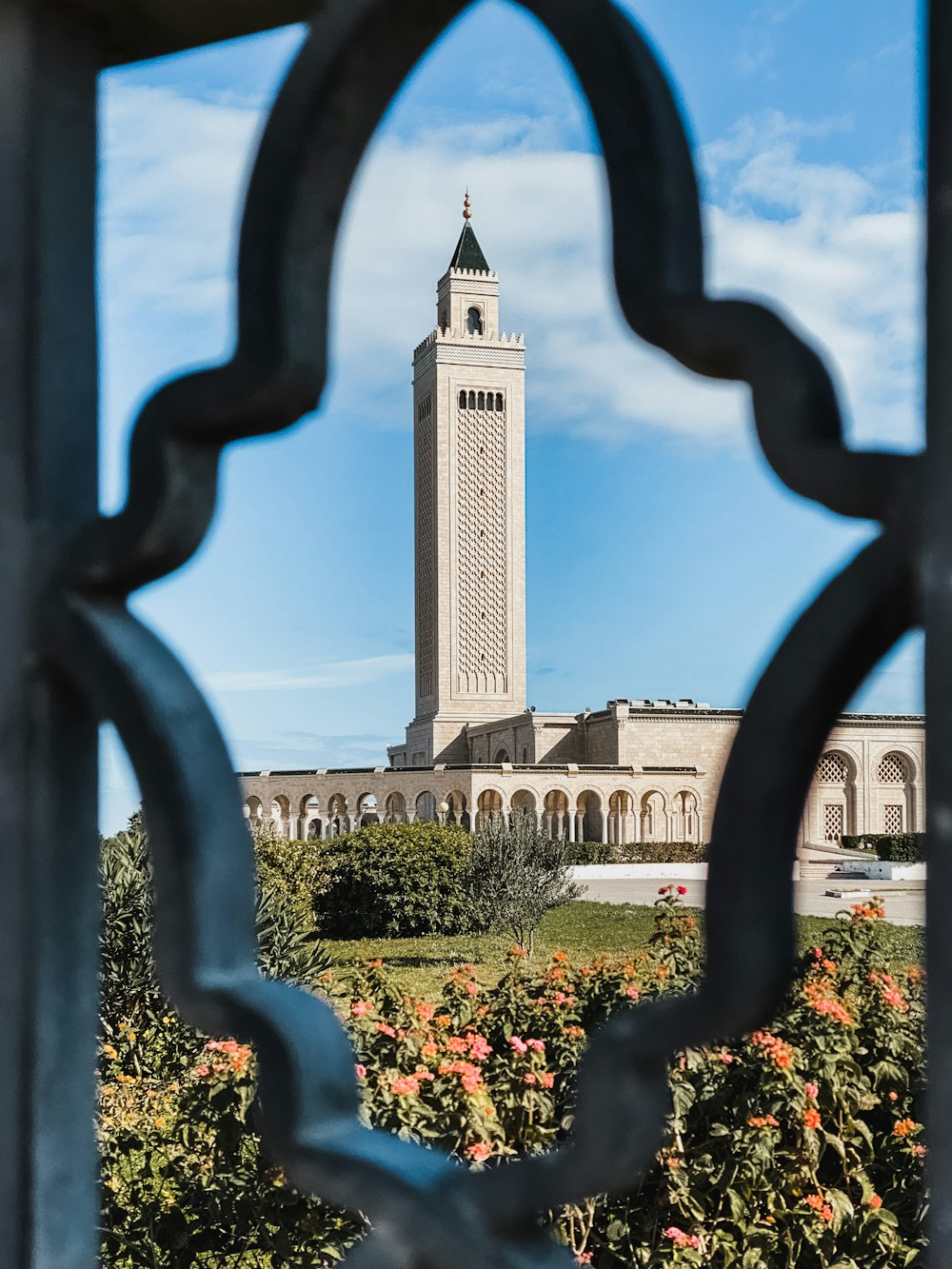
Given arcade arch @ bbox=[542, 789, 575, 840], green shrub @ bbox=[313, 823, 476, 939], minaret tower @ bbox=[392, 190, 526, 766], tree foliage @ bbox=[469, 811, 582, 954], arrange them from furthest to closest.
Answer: minaret tower @ bbox=[392, 190, 526, 766] → arcade arch @ bbox=[542, 789, 575, 840] → green shrub @ bbox=[313, 823, 476, 939] → tree foliage @ bbox=[469, 811, 582, 954]

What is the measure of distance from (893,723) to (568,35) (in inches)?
891

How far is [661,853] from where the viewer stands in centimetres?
1802

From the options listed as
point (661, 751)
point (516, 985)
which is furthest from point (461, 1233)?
point (661, 751)

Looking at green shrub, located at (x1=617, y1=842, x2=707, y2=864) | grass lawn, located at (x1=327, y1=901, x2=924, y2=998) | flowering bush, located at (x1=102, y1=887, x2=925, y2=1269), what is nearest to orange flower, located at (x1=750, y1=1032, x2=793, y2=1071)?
flowering bush, located at (x1=102, y1=887, x2=925, y2=1269)

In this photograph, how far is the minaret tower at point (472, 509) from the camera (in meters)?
27.8

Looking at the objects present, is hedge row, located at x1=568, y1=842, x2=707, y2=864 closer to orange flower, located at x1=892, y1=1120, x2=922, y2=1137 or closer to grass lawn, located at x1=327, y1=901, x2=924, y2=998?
grass lawn, located at x1=327, y1=901, x2=924, y2=998

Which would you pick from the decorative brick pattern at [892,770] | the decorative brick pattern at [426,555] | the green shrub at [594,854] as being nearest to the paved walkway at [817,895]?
the green shrub at [594,854]

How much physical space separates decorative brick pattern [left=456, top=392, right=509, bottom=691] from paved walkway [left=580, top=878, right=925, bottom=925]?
486 inches

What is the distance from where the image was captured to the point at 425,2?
1.09 ft

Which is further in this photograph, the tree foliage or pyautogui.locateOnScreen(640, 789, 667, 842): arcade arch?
pyautogui.locateOnScreen(640, 789, 667, 842): arcade arch

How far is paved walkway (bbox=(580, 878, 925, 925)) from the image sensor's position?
10.2 metres

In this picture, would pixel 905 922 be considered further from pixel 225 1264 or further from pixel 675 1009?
pixel 675 1009

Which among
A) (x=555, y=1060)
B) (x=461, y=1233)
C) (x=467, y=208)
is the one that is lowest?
(x=555, y=1060)

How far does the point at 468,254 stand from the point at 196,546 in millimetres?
30297
